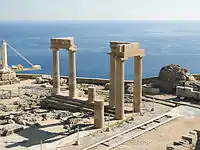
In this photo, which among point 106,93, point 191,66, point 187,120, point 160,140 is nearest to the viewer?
point 160,140

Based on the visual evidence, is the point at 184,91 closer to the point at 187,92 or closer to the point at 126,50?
the point at 187,92

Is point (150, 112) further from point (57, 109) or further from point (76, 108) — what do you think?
point (57, 109)

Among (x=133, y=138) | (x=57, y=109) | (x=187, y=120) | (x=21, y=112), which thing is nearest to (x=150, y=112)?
(x=187, y=120)

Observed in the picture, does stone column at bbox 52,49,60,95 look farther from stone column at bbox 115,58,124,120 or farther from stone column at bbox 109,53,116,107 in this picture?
stone column at bbox 115,58,124,120

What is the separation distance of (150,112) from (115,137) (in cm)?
595

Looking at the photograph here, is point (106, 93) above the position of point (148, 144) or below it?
above

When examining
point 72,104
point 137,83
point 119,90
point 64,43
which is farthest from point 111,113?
point 64,43

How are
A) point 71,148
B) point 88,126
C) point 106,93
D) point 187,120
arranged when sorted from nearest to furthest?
point 71,148 < point 88,126 < point 187,120 < point 106,93

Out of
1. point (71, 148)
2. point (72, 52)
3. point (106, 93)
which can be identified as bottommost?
point (71, 148)

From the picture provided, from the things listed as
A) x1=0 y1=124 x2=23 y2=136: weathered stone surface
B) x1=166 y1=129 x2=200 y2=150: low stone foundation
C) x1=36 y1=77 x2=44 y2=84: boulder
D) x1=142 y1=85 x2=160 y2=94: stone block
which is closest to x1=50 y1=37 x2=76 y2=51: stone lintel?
x1=0 y1=124 x2=23 y2=136: weathered stone surface

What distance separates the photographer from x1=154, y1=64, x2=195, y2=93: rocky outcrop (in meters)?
31.3

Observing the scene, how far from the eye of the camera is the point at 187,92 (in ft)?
95.8

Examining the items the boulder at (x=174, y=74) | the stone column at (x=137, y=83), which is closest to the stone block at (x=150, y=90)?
the boulder at (x=174, y=74)

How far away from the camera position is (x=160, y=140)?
1967 cm
